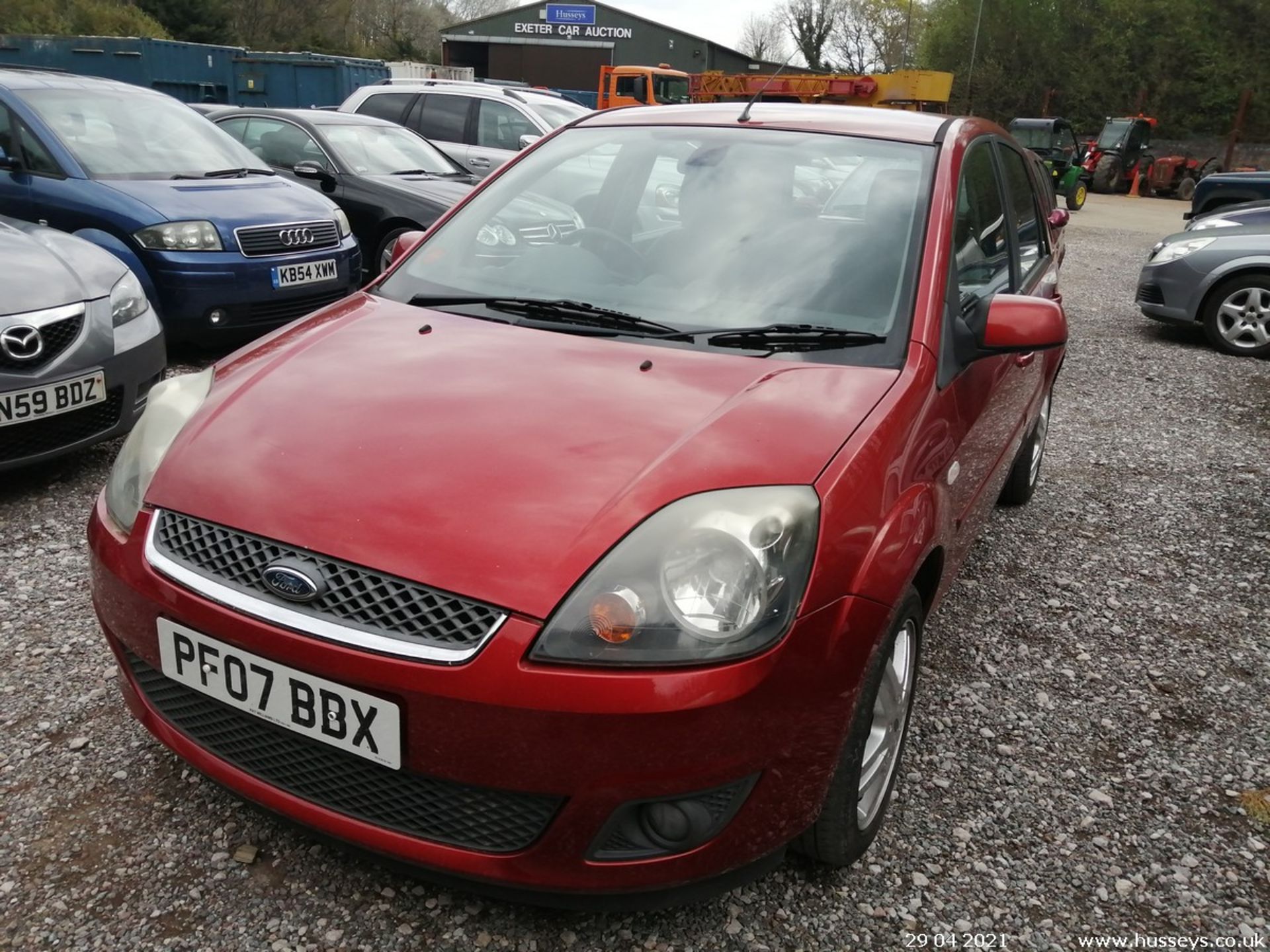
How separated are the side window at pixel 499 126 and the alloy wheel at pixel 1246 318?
652 cm

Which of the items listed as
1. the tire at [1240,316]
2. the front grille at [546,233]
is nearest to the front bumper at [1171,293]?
the tire at [1240,316]

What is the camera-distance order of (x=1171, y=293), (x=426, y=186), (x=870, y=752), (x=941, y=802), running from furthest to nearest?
(x=1171, y=293) < (x=426, y=186) < (x=941, y=802) < (x=870, y=752)

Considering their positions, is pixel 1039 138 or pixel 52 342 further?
pixel 1039 138

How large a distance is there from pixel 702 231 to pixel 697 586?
1242mm

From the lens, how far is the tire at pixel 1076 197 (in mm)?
21672

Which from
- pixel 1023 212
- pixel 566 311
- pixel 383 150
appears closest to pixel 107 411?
pixel 566 311

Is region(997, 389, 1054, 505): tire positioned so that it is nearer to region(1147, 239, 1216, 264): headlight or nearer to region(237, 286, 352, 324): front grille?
region(237, 286, 352, 324): front grille

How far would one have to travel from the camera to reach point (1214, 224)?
27.7 ft

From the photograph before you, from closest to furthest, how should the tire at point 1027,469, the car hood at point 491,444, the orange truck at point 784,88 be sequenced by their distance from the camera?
the car hood at point 491,444, the tire at point 1027,469, the orange truck at point 784,88

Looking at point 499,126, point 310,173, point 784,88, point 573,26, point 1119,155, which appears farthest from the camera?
point 573,26

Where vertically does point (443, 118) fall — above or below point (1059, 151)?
below

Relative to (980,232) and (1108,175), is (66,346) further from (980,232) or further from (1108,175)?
(1108,175)

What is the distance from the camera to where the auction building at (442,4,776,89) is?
152 feet

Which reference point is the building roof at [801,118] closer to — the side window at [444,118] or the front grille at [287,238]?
the front grille at [287,238]
